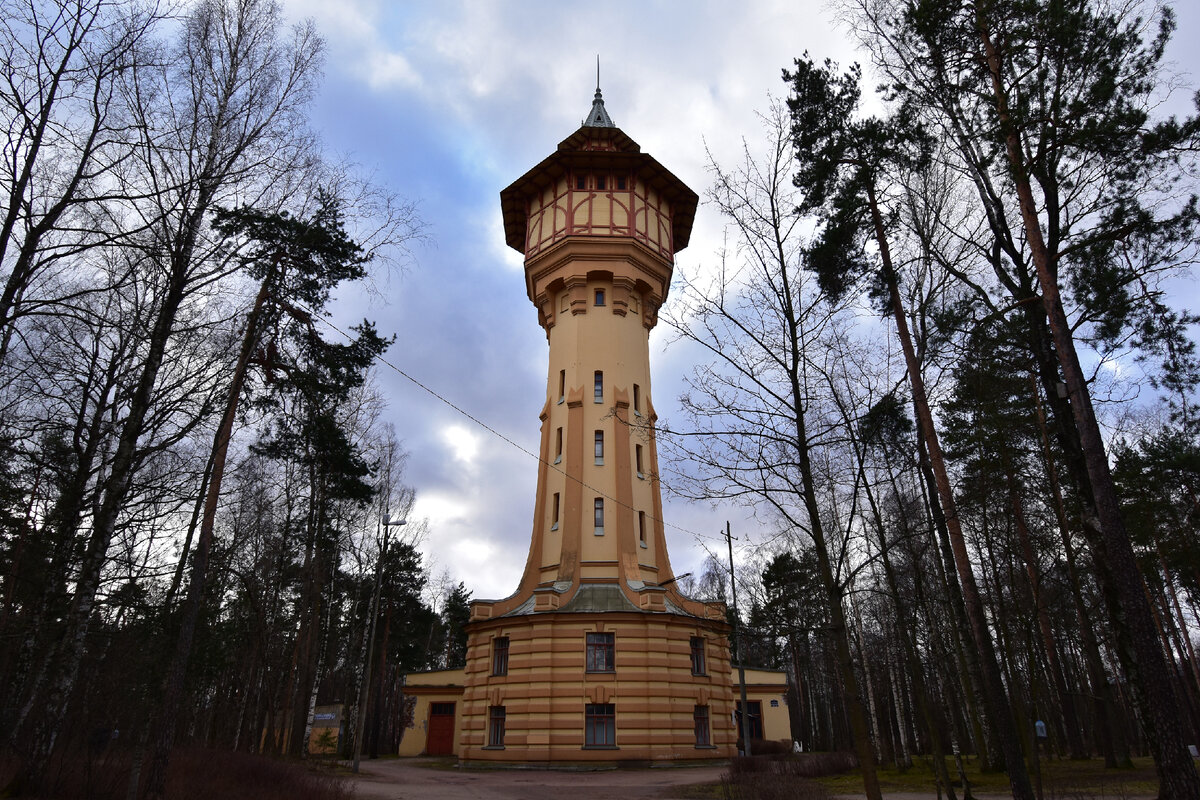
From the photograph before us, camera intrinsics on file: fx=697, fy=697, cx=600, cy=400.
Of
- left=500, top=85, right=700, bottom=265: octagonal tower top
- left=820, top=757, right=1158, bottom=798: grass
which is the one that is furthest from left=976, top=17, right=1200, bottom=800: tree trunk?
left=500, top=85, right=700, bottom=265: octagonal tower top

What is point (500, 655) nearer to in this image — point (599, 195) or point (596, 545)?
point (596, 545)

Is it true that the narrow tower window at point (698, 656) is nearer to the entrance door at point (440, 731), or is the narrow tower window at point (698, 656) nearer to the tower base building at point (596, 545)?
the tower base building at point (596, 545)

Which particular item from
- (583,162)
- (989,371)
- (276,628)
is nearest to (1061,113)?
(989,371)

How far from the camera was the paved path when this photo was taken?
15.6 meters

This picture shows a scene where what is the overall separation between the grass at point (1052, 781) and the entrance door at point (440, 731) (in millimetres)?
21608

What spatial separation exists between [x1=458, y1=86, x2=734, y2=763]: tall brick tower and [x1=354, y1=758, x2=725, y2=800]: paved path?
125cm

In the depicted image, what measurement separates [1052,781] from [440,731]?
28.2 meters

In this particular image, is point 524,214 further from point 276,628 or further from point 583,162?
point 276,628

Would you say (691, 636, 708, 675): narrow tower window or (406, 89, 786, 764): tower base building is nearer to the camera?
(406, 89, 786, 764): tower base building

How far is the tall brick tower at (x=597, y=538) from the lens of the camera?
24.1m

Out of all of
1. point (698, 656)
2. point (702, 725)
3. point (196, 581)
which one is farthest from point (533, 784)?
point (196, 581)

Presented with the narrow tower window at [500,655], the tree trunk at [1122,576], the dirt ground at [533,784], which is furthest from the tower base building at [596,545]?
the tree trunk at [1122,576]

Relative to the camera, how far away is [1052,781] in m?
15.5

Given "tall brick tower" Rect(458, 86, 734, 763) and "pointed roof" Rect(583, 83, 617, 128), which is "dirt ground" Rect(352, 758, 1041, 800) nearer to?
"tall brick tower" Rect(458, 86, 734, 763)
